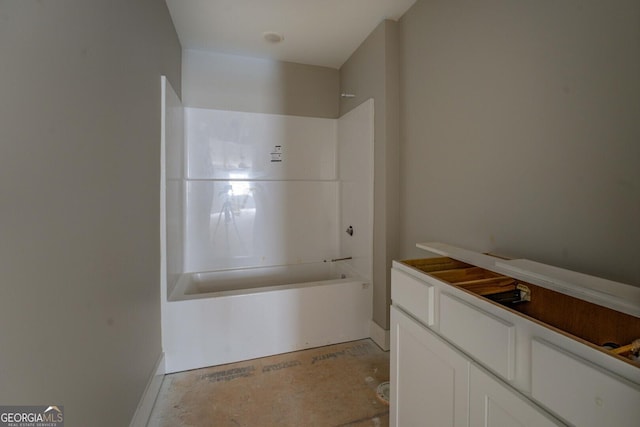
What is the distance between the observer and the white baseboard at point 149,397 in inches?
53.5

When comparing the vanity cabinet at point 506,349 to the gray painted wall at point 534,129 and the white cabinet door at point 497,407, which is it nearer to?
the white cabinet door at point 497,407

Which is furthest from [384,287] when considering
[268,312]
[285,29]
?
[285,29]

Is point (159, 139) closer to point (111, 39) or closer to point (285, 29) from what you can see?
point (111, 39)

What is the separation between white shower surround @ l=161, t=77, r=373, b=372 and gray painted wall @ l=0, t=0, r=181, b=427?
52 centimetres

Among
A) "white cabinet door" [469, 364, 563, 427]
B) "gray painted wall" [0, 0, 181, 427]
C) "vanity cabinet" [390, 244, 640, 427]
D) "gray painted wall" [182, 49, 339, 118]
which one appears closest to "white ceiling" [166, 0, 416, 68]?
"gray painted wall" [182, 49, 339, 118]

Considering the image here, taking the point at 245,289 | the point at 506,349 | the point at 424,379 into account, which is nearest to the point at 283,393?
the point at 245,289

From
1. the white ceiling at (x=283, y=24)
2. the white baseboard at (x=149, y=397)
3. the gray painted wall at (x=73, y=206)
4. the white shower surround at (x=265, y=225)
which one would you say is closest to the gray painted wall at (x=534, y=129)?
A: the white ceiling at (x=283, y=24)

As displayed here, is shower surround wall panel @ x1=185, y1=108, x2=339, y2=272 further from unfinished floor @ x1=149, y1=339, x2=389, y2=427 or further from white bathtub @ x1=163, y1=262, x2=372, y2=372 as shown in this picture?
unfinished floor @ x1=149, y1=339, x2=389, y2=427

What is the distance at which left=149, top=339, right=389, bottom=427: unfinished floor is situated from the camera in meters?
1.51

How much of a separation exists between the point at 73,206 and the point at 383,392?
6.32 ft

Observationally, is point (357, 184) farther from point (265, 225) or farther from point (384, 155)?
point (265, 225)

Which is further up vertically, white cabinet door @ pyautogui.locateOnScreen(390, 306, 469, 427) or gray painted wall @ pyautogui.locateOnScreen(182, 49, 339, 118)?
gray painted wall @ pyautogui.locateOnScreen(182, 49, 339, 118)

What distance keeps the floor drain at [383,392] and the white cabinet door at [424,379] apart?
0.42 meters

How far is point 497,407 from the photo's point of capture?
2.52 ft
